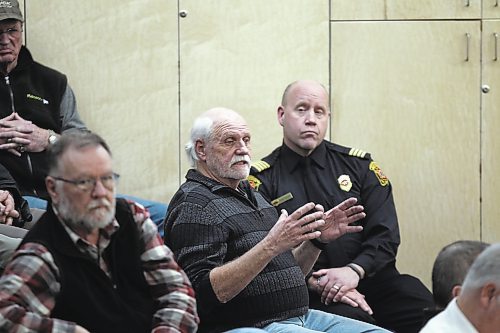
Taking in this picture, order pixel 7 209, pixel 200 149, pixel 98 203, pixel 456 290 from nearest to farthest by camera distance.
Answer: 1. pixel 456 290
2. pixel 98 203
3. pixel 200 149
4. pixel 7 209

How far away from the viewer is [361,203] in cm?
452

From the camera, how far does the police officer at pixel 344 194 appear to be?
14.2ft

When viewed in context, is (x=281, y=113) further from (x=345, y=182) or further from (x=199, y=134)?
(x=199, y=134)

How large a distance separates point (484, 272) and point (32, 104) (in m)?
2.62

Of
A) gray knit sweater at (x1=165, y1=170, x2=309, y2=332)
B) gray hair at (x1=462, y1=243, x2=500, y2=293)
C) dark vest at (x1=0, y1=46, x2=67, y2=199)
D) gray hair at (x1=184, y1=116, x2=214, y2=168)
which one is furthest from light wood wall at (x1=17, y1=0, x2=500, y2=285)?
gray hair at (x1=462, y1=243, x2=500, y2=293)

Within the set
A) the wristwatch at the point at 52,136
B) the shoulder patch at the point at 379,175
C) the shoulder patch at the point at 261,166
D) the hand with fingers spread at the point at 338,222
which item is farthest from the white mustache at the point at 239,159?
the wristwatch at the point at 52,136

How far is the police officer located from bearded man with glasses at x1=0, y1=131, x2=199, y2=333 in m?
1.36

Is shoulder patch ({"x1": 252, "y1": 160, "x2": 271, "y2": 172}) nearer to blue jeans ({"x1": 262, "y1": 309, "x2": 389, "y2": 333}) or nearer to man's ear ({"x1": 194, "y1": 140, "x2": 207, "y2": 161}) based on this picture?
man's ear ({"x1": 194, "y1": 140, "x2": 207, "y2": 161})

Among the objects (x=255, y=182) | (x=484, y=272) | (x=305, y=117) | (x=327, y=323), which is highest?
(x=305, y=117)

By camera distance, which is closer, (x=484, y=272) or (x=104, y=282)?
(x=484, y=272)

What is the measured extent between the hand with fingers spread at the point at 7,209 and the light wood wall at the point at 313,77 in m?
1.02

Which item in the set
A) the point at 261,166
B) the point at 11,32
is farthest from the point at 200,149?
the point at 11,32

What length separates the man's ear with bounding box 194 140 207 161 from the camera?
12.6 ft

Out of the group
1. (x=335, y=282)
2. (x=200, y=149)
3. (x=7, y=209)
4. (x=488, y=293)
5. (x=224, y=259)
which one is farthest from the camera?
(x=335, y=282)
